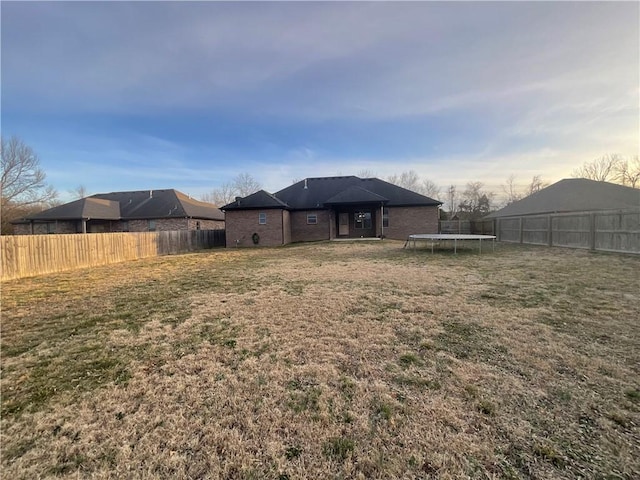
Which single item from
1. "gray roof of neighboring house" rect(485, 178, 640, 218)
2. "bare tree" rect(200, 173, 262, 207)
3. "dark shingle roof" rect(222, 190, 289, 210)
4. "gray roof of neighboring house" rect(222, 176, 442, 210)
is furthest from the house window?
"bare tree" rect(200, 173, 262, 207)

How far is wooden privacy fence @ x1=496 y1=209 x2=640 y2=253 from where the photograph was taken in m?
11.0

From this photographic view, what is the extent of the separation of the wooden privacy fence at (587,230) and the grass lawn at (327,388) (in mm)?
8478

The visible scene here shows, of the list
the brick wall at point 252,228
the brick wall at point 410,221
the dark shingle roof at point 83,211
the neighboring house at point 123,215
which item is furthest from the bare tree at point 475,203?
the dark shingle roof at point 83,211

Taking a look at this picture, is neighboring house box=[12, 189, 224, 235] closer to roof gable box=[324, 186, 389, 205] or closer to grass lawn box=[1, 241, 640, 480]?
roof gable box=[324, 186, 389, 205]

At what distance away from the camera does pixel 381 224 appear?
21250 mm

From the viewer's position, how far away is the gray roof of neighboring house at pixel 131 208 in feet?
78.4

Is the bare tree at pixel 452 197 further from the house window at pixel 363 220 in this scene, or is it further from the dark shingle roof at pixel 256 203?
the dark shingle roof at pixel 256 203

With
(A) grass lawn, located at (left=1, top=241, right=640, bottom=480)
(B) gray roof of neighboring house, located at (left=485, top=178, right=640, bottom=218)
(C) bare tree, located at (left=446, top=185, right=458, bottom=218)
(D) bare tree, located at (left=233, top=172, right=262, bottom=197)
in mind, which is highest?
(D) bare tree, located at (left=233, top=172, right=262, bottom=197)

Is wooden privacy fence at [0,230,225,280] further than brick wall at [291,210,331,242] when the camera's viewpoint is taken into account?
No

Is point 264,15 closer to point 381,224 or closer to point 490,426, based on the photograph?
point 490,426

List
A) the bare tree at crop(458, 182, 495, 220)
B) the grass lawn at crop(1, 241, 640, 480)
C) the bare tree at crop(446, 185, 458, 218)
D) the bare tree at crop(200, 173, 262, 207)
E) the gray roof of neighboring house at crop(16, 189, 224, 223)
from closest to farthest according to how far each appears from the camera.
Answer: the grass lawn at crop(1, 241, 640, 480) < the gray roof of neighboring house at crop(16, 189, 224, 223) < the bare tree at crop(458, 182, 495, 220) < the bare tree at crop(446, 185, 458, 218) < the bare tree at crop(200, 173, 262, 207)

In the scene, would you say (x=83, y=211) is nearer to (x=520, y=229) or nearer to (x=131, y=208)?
(x=131, y=208)

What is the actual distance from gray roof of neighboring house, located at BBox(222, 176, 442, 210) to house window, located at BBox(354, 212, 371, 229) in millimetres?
1874

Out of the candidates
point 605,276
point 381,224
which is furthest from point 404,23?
point 381,224
